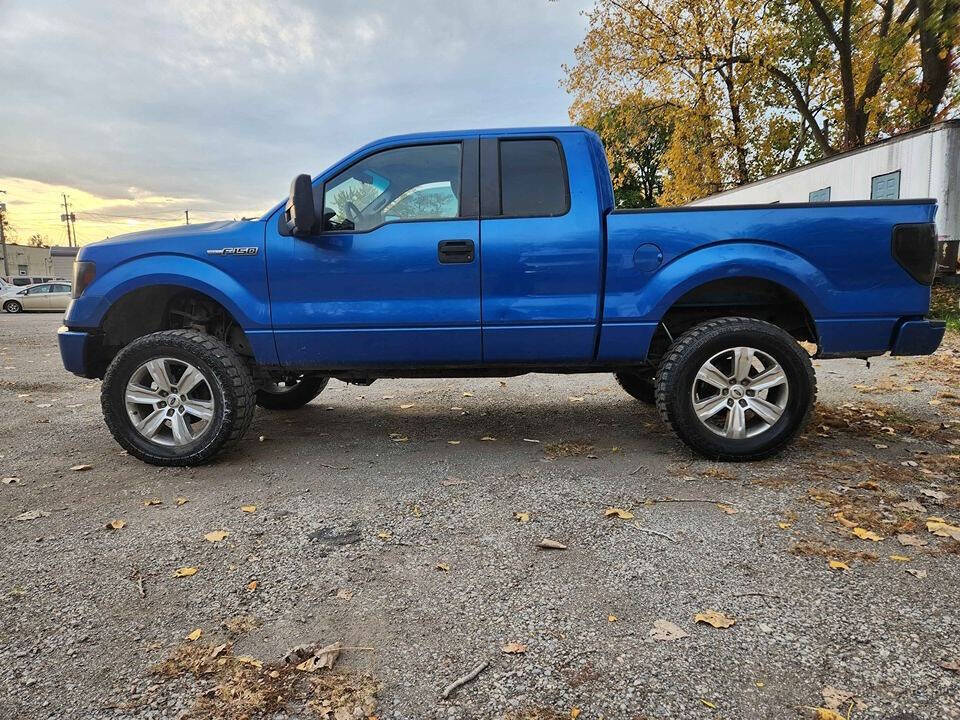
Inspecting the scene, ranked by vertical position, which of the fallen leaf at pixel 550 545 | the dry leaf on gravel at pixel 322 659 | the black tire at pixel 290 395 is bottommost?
the dry leaf on gravel at pixel 322 659

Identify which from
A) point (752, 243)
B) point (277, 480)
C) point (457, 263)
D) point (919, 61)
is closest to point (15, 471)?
point (277, 480)

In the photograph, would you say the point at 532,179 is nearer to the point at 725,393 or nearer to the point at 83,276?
the point at 725,393

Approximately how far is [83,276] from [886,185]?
12.1 m

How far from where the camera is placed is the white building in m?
9.40

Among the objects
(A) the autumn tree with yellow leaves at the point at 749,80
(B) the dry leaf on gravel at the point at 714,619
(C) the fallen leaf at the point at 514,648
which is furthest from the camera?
(A) the autumn tree with yellow leaves at the point at 749,80

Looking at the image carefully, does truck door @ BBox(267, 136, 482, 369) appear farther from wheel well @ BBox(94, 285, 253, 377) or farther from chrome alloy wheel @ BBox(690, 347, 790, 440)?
chrome alloy wheel @ BBox(690, 347, 790, 440)

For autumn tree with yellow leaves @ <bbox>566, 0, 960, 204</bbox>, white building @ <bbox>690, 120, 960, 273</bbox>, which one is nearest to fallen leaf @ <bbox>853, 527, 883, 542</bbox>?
white building @ <bbox>690, 120, 960, 273</bbox>

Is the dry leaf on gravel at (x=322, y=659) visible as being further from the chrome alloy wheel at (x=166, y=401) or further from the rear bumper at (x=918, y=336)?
the rear bumper at (x=918, y=336)

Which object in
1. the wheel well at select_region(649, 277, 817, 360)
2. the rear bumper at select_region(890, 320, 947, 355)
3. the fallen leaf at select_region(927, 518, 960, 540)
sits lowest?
the fallen leaf at select_region(927, 518, 960, 540)

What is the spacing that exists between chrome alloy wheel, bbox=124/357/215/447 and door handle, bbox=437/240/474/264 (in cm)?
166

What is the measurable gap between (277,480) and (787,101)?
22852 mm

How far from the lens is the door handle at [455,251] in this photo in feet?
12.0

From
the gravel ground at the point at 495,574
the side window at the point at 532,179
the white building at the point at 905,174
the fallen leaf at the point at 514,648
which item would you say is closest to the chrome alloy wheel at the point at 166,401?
the gravel ground at the point at 495,574

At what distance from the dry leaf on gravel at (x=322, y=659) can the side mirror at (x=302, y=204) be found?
7.97 ft
